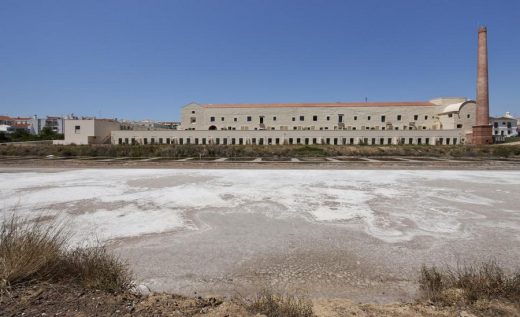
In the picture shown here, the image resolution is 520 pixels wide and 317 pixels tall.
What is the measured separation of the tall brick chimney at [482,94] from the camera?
38.9 meters

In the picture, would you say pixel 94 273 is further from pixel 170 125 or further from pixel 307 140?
pixel 170 125

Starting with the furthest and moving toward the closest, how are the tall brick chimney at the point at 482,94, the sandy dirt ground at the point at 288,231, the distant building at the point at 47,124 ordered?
the distant building at the point at 47,124 → the tall brick chimney at the point at 482,94 → the sandy dirt ground at the point at 288,231

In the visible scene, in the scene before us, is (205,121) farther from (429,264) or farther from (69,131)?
(429,264)

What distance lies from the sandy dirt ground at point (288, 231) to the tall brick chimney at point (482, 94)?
38.5 meters

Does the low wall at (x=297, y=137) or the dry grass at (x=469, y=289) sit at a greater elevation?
the low wall at (x=297, y=137)

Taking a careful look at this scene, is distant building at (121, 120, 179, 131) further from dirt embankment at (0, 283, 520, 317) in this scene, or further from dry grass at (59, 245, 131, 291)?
dirt embankment at (0, 283, 520, 317)

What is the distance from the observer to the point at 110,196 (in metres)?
8.91

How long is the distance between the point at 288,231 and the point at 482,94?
4799cm

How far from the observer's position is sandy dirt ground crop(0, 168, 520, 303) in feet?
12.6

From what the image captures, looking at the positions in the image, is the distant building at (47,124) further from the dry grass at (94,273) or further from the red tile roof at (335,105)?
the dry grass at (94,273)

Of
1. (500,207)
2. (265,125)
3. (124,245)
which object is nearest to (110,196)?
(124,245)

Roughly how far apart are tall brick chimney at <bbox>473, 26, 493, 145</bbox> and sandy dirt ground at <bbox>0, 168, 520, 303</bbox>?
38.5 m

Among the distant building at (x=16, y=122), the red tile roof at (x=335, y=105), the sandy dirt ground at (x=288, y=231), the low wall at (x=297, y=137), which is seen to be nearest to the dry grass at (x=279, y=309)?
the sandy dirt ground at (x=288, y=231)

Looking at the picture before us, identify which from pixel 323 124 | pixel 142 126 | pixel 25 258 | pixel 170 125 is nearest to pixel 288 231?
pixel 25 258
